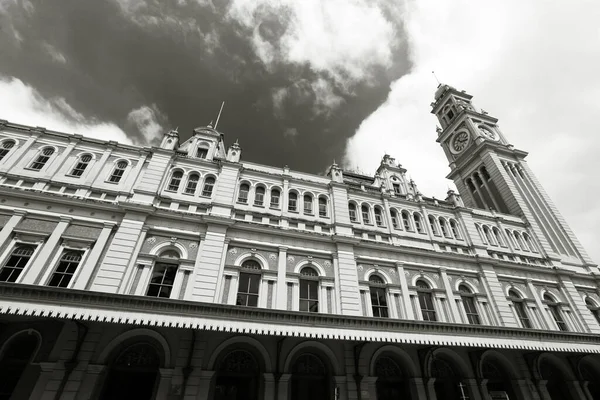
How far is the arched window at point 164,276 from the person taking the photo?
1371cm

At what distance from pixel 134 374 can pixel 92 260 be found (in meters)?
5.45

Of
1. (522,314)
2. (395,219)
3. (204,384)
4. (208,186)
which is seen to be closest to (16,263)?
(208,186)

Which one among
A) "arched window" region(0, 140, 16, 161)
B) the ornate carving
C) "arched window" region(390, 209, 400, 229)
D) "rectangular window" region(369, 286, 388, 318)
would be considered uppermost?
"arched window" region(0, 140, 16, 161)

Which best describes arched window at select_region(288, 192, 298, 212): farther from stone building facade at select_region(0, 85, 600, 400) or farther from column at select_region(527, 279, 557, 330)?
column at select_region(527, 279, 557, 330)

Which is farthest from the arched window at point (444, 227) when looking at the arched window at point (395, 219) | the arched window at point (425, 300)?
the arched window at point (425, 300)

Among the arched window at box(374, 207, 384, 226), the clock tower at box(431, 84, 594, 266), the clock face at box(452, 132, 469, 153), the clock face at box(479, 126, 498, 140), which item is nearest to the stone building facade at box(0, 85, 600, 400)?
the arched window at box(374, 207, 384, 226)

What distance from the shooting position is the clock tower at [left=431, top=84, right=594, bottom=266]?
83.5 ft

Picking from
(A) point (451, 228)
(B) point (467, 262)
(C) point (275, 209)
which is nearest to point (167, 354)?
(C) point (275, 209)

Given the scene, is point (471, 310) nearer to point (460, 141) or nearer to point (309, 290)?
point (309, 290)

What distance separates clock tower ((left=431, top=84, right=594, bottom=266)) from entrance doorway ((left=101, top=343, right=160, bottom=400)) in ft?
94.5

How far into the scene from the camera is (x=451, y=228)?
22203 mm

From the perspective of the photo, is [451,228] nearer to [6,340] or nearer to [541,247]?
[541,247]

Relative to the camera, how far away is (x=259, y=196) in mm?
19000

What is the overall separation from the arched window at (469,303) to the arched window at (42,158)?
2628 cm
